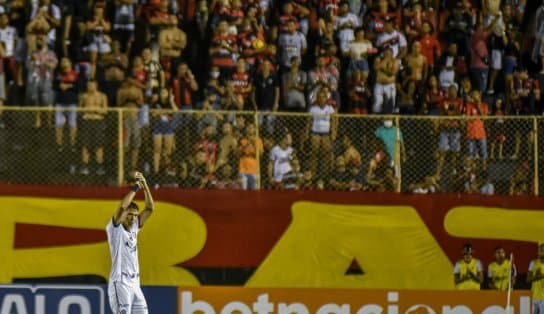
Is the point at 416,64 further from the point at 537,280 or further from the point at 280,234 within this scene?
the point at 537,280

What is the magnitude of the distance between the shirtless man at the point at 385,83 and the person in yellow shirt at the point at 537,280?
3450 millimetres

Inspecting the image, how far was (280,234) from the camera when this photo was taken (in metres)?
21.4

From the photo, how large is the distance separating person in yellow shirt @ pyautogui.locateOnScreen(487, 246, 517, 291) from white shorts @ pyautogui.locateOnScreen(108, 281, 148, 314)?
5.58 metres

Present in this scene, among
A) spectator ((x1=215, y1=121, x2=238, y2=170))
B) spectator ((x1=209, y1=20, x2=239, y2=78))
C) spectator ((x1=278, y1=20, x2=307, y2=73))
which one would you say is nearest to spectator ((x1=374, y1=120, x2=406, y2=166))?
spectator ((x1=215, y1=121, x2=238, y2=170))

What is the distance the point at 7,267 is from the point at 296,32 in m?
6.54

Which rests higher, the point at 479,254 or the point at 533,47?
the point at 533,47

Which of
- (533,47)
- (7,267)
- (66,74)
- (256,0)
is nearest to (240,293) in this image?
(7,267)

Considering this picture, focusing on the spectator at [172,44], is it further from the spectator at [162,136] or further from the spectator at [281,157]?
the spectator at [281,157]

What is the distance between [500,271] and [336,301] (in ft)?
9.03

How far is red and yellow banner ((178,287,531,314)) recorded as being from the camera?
65.9 ft

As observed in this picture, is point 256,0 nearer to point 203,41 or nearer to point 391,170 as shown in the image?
point 203,41

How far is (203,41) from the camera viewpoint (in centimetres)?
2434

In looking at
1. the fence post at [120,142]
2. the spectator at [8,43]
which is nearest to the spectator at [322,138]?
the fence post at [120,142]

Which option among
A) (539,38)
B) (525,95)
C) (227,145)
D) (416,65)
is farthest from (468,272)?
(539,38)
